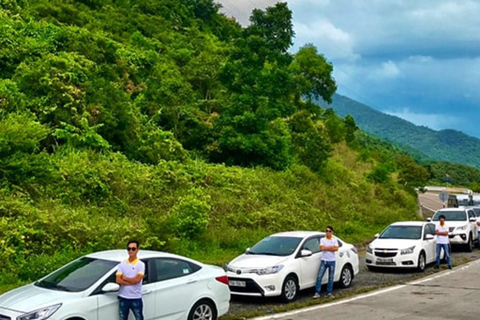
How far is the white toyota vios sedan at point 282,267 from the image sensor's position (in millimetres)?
12469

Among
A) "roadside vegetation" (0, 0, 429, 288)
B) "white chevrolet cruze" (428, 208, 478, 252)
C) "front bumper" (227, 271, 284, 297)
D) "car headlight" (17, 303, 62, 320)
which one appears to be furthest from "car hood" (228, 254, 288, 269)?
"white chevrolet cruze" (428, 208, 478, 252)

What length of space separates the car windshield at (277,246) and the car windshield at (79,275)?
545 centimetres

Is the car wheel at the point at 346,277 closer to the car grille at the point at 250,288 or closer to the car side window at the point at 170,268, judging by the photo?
the car grille at the point at 250,288

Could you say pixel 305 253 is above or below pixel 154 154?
below

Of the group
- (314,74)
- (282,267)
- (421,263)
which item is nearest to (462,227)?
(421,263)

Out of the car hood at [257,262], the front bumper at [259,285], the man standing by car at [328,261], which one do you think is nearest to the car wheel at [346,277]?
the man standing by car at [328,261]

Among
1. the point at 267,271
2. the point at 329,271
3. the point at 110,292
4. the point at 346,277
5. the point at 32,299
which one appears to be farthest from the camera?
the point at 346,277

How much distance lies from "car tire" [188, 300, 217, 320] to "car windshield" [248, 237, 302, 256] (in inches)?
151

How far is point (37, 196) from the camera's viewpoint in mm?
17859

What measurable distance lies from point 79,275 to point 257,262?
5041mm

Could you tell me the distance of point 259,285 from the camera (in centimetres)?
1237

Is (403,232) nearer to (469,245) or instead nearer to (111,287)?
(469,245)

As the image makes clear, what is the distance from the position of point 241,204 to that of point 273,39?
39.0 feet

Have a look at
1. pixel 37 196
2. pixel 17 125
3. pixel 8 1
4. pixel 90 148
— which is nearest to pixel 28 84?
pixel 90 148
